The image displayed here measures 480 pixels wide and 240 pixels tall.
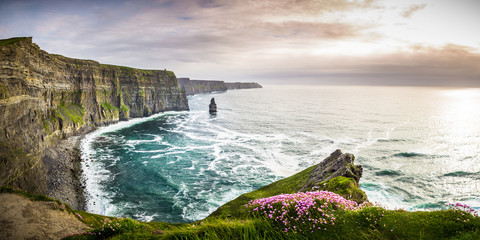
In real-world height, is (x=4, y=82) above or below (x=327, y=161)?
above

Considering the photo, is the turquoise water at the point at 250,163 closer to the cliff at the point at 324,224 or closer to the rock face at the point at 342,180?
the rock face at the point at 342,180

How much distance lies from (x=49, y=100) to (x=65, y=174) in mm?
30742

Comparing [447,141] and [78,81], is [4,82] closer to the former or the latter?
[78,81]

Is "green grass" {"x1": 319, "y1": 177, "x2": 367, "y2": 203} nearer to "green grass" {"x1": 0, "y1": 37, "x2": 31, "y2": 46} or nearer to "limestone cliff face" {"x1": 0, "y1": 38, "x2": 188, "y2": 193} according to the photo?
"limestone cliff face" {"x1": 0, "y1": 38, "x2": 188, "y2": 193}

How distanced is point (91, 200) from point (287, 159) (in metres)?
42.6

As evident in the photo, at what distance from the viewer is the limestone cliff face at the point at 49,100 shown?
32281mm

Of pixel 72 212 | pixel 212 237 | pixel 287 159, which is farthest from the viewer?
pixel 287 159

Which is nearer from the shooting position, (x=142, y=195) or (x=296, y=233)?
(x=296, y=233)

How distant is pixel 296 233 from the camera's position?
6875 millimetres

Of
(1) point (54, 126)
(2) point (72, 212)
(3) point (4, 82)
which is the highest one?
(3) point (4, 82)

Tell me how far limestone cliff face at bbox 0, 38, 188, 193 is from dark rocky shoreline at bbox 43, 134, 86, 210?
7.35 ft

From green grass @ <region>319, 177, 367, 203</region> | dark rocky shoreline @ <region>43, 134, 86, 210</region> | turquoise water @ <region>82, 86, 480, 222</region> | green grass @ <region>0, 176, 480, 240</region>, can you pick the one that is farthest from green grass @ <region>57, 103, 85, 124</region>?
green grass @ <region>0, 176, 480, 240</region>

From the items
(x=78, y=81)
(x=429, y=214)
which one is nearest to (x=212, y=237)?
(x=429, y=214)

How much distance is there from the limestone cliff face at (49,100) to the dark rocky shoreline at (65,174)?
7.35 feet
